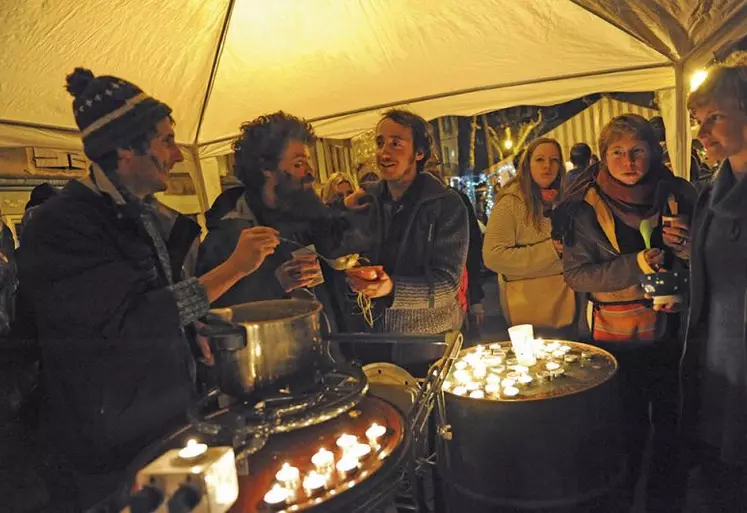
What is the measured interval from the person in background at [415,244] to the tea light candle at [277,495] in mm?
1409

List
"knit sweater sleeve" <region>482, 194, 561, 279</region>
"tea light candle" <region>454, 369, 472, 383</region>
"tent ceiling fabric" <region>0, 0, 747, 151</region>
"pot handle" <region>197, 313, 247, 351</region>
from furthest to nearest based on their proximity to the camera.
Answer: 1. "knit sweater sleeve" <region>482, 194, 561, 279</region>
2. "tent ceiling fabric" <region>0, 0, 747, 151</region>
3. "tea light candle" <region>454, 369, 472, 383</region>
4. "pot handle" <region>197, 313, 247, 351</region>

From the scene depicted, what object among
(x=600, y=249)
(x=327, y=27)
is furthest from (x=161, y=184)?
(x=600, y=249)

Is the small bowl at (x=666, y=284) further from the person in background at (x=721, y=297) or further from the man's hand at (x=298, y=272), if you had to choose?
the man's hand at (x=298, y=272)

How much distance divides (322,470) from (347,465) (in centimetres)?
6

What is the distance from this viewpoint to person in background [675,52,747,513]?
6.37ft

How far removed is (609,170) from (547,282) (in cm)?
101

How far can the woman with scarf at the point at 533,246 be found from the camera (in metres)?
3.28

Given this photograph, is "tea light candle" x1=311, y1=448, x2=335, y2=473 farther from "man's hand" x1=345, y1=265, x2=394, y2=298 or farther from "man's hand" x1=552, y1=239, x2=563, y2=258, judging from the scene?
"man's hand" x1=552, y1=239, x2=563, y2=258

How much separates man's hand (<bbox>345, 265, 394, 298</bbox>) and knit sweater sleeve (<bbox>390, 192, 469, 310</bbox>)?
0.09 m

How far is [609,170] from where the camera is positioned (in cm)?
249

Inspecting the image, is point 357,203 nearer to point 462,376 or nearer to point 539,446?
point 462,376

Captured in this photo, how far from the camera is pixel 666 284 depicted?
87.2 inches

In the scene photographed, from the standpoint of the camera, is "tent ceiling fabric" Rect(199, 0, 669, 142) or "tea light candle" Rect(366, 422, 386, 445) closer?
"tea light candle" Rect(366, 422, 386, 445)

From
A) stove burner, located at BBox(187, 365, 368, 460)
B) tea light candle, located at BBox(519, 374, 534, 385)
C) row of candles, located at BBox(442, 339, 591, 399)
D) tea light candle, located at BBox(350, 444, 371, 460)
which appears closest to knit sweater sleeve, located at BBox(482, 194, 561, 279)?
row of candles, located at BBox(442, 339, 591, 399)
